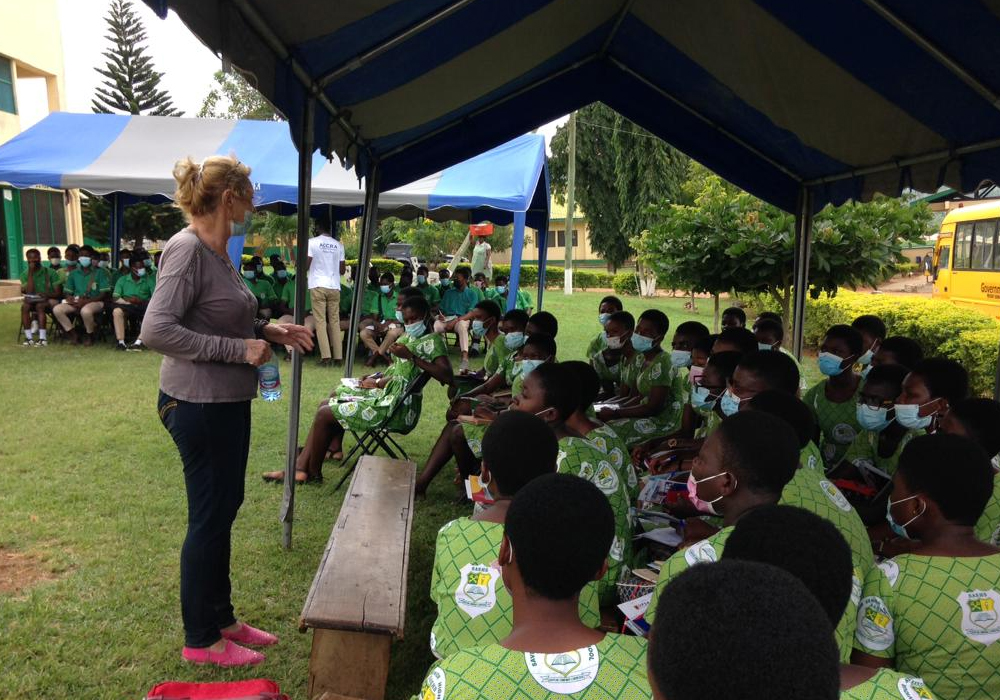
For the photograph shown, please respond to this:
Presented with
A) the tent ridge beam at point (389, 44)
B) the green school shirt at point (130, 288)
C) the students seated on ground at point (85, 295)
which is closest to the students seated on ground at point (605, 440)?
the tent ridge beam at point (389, 44)

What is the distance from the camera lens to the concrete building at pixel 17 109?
1955 cm

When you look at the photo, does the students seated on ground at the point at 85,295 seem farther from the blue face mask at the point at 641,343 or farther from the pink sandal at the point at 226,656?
the pink sandal at the point at 226,656

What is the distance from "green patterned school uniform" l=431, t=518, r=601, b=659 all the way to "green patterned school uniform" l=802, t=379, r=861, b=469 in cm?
241

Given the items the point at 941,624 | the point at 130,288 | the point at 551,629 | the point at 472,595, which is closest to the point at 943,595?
the point at 941,624

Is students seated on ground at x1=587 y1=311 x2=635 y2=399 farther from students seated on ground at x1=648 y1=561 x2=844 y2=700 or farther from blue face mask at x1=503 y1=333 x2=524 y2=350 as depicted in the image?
students seated on ground at x1=648 y1=561 x2=844 y2=700

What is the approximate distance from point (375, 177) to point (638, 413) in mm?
2788

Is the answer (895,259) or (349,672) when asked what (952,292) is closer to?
(895,259)

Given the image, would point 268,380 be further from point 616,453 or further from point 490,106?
point 490,106

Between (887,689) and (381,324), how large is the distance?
10143mm

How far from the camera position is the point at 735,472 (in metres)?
2.34

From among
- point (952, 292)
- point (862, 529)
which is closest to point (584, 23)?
point (862, 529)

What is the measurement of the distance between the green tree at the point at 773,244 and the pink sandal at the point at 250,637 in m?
5.66

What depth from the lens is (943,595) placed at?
1990 millimetres

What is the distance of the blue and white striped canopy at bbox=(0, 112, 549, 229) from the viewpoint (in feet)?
34.0
